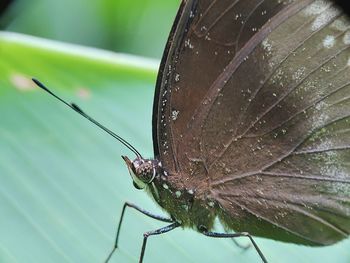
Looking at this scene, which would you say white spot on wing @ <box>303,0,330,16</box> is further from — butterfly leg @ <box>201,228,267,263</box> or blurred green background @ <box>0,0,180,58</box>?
blurred green background @ <box>0,0,180,58</box>

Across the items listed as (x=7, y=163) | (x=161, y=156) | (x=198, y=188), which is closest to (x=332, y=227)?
(x=198, y=188)

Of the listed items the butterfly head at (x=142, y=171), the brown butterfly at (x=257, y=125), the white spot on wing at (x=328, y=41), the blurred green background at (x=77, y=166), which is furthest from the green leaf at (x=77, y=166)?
the white spot on wing at (x=328, y=41)

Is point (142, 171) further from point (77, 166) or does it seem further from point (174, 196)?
point (77, 166)

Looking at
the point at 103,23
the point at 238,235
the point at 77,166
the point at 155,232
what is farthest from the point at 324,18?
the point at 103,23

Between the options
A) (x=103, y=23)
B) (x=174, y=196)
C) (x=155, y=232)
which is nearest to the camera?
(x=155, y=232)

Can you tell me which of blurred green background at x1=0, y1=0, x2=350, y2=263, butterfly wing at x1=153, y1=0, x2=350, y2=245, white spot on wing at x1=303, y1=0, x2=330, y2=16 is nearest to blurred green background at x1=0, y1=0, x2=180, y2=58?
blurred green background at x1=0, y1=0, x2=350, y2=263

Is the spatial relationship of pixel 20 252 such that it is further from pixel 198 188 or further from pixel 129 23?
pixel 129 23

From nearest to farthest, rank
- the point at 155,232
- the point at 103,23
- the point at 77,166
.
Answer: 1. the point at 155,232
2. the point at 77,166
3. the point at 103,23
